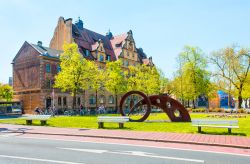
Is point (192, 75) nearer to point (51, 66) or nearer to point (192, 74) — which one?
point (192, 74)

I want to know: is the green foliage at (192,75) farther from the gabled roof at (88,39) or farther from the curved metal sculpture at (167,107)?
the curved metal sculpture at (167,107)

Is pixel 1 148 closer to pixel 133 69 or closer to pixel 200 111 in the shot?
pixel 200 111

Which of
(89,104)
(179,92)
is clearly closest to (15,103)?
(89,104)

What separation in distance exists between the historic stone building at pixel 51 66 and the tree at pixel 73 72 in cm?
253

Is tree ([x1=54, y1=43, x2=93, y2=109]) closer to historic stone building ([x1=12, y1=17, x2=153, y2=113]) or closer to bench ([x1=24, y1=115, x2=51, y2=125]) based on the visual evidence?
historic stone building ([x1=12, y1=17, x2=153, y2=113])

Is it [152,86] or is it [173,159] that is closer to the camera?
[173,159]

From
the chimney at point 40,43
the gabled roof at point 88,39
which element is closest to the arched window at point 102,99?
the gabled roof at point 88,39

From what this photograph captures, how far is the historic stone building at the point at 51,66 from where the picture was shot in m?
43.2

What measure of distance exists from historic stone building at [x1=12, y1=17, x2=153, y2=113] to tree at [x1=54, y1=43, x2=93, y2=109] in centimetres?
253

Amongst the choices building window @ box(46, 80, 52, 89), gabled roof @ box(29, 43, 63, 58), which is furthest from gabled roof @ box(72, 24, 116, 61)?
building window @ box(46, 80, 52, 89)

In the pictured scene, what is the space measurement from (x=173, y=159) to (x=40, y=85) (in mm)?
37358

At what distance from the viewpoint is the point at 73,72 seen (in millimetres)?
37438

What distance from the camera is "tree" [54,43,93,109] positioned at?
37125mm

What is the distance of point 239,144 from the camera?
36.8 ft
